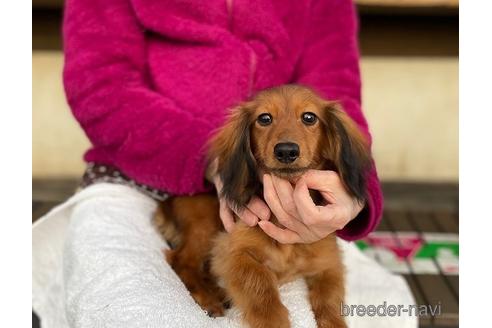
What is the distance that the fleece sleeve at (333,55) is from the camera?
153 cm

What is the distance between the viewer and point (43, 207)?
2.54 m

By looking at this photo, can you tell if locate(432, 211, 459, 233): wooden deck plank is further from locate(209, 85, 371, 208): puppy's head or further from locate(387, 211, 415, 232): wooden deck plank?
locate(209, 85, 371, 208): puppy's head

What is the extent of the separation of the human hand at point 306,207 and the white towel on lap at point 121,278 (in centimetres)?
13

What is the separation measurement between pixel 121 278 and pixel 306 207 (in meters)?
0.36

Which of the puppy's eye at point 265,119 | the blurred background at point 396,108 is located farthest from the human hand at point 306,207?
the blurred background at point 396,108

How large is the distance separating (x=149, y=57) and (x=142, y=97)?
157 millimetres

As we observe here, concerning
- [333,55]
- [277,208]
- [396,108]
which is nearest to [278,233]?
[277,208]

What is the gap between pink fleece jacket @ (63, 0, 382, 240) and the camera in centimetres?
141

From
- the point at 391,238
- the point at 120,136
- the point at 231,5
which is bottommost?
the point at 391,238

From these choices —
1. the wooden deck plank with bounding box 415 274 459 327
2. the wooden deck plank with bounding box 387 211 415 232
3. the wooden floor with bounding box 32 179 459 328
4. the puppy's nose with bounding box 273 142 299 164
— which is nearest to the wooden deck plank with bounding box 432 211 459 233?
the wooden floor with bounding box 32 179 459 328

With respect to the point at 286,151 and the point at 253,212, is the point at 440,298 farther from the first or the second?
the point at 286,151
